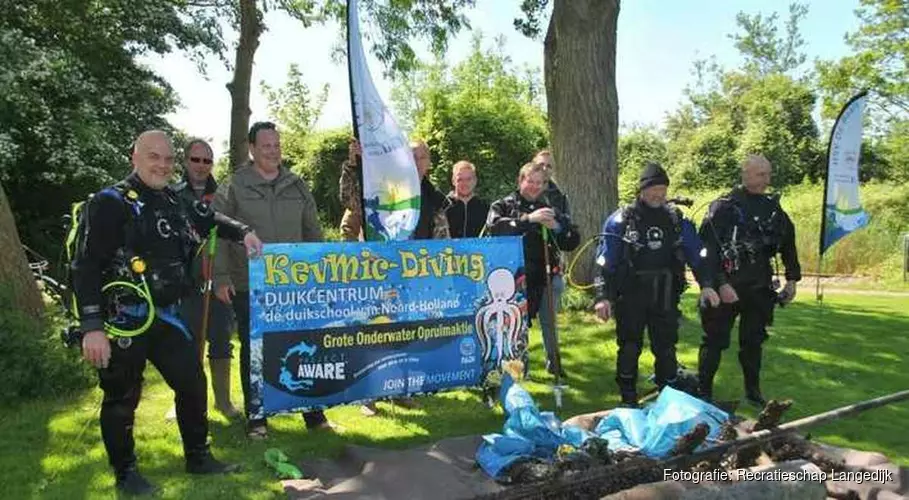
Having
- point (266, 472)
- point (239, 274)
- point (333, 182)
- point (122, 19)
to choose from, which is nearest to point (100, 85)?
point (122, 19)

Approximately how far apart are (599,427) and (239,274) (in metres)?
2.64

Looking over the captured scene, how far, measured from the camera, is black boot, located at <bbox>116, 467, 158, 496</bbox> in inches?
162

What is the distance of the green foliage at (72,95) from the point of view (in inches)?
556

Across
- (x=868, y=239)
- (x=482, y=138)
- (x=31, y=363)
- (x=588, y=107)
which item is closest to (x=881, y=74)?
(x=868, y=239)

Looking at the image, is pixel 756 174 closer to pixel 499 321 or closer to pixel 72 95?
pixel 499 321

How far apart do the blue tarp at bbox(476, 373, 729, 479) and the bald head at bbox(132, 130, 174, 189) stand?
2.41 meters

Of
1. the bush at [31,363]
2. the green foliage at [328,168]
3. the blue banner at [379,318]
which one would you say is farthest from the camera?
the green foliage at [328,168]

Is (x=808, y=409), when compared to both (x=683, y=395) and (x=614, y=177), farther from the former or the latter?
(x=614, y=177)

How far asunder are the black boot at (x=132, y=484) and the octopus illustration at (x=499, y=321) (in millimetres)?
2443

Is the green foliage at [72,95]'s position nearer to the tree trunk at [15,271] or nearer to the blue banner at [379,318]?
the tree trunk at [15,271]

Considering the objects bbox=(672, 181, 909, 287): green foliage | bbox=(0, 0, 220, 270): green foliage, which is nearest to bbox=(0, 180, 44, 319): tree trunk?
bbox=(0, 0, 220, 270): green foliage

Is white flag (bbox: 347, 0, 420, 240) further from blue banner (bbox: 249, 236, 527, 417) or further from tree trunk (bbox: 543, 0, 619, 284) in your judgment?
tree trunk (bbox: 543, 0, 619, 284)

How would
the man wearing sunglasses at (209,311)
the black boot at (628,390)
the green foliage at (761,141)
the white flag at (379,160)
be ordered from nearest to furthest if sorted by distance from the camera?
the white flag at (379,160)
the man wearing sunglasses at (209,311)
the black boot at (628,390)
the green foliage at (761,141)

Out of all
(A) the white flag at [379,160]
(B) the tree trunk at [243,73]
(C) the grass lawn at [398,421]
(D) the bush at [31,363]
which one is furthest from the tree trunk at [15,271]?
(B) the tree trunk at [243,73]
